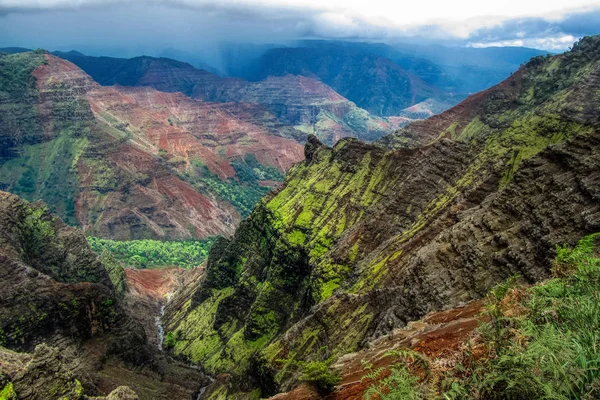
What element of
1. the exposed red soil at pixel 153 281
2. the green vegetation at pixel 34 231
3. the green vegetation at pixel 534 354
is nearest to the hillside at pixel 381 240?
the green vegetation at pixel 534 354

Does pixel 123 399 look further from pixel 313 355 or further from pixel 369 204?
pixel 369 204

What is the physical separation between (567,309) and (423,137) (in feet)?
583

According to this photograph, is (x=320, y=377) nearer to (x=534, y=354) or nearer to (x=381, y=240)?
(x=534, y=354)

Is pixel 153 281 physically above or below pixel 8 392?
below

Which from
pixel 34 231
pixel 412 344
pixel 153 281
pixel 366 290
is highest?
pixel 412 344

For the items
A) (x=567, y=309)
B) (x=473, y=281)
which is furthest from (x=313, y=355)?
(x=567, y=309)

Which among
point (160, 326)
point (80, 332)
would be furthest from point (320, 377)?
point (160, 326)

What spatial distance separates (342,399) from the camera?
2012cm

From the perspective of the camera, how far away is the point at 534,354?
32.9 ft

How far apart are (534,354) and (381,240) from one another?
2488 inches

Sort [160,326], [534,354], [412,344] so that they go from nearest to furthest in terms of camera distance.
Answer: [534,354] → [412,344] → [160,326]

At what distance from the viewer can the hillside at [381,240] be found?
34.3 meters

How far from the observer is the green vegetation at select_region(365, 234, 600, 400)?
372 inches

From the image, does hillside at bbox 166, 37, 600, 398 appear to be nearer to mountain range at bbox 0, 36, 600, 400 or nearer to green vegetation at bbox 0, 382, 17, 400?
mountain range at bbox 0, 36, 600, 400
